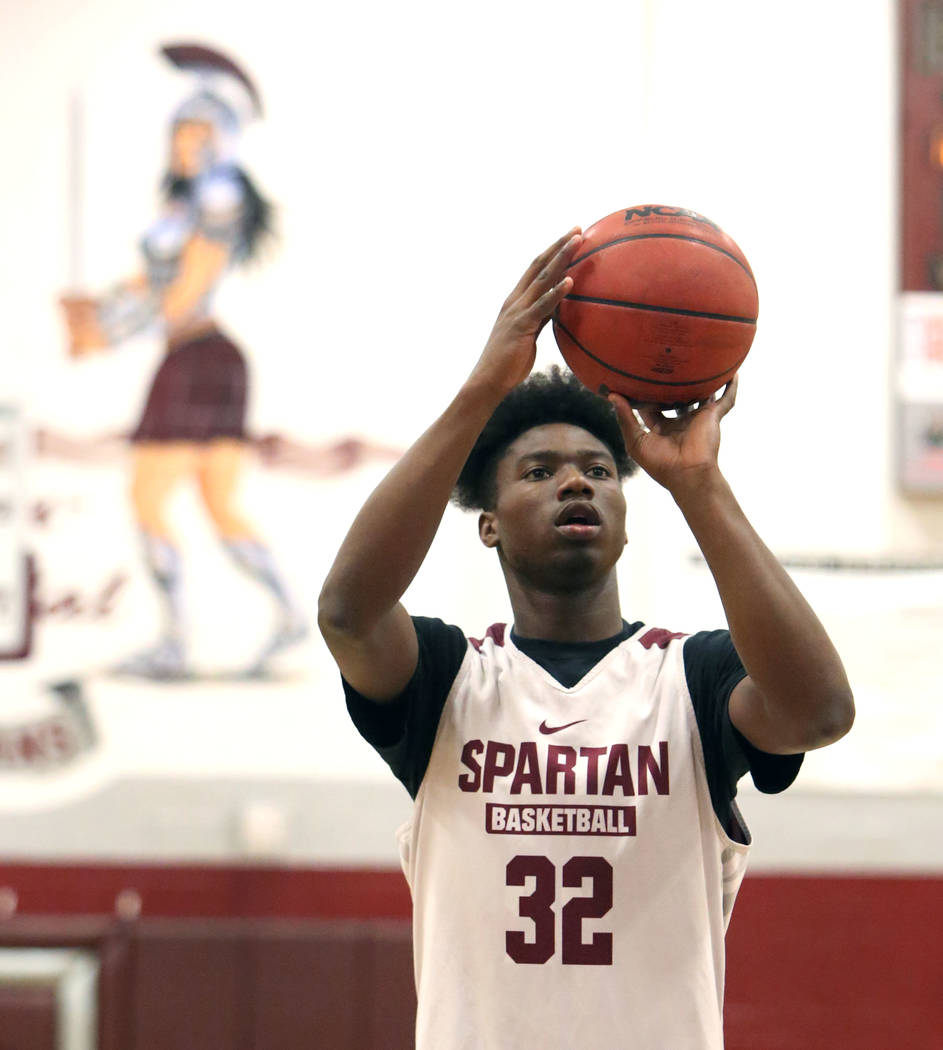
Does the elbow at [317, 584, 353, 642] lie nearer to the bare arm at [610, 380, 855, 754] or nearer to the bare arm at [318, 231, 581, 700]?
the bare arm at [318, 231, 581, 700]

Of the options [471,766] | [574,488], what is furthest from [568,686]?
[574,488]

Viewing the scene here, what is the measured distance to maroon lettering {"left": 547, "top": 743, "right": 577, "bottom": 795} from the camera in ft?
5.19

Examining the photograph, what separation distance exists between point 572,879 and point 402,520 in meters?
0.52

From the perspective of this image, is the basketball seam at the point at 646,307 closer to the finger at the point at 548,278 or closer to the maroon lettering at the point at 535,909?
the finger at the point at 548,278

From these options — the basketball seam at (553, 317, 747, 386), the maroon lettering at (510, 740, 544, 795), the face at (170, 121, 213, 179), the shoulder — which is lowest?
the maroon lettering at (510, 740, 544, 795)

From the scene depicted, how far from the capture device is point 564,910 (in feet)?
5.09

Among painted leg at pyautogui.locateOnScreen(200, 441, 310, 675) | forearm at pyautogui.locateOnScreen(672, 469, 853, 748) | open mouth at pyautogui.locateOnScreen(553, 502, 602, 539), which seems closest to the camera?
forearm at pyautogui.locateOnScreen(672, 469, 853, 748)

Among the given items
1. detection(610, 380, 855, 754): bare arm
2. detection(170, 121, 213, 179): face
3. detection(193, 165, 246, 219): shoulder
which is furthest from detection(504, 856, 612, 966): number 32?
detection(170, 121, 213, 179): face

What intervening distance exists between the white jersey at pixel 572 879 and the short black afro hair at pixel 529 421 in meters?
0.46

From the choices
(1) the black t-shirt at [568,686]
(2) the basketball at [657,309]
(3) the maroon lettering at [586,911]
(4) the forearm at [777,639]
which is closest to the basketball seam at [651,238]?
(2) the basketball at [657,309]

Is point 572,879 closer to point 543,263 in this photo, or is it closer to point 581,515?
point 581,515

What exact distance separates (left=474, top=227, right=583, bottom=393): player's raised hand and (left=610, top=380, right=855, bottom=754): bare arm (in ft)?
0.73

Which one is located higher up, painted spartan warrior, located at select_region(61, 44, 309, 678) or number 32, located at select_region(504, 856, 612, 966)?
painted spartan warrior, located at select_region(61, 44, 309, 678)

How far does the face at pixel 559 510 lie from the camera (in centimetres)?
171
